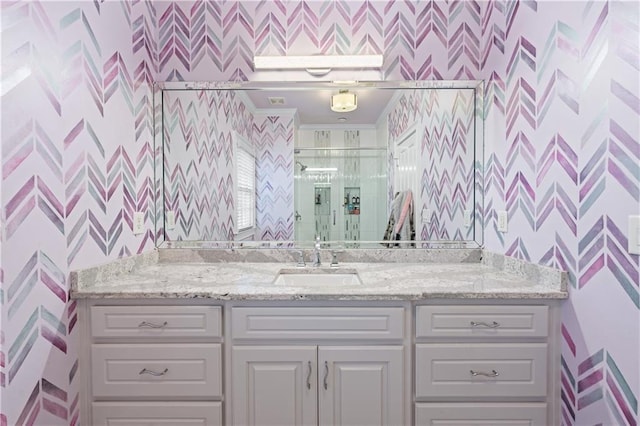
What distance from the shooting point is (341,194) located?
6.11ft

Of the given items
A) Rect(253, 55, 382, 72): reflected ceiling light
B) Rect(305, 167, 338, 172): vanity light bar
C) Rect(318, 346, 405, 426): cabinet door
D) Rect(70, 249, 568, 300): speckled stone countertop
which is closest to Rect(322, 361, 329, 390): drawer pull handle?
Rect(318, 346, 405, 426): cabinet door

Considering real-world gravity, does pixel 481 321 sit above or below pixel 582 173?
below

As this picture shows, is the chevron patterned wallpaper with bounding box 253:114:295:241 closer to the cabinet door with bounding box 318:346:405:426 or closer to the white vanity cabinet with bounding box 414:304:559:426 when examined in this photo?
the cabinet door with bounding box 318:346:405:426

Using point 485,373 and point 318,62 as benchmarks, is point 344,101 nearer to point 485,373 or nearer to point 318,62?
point 318,62

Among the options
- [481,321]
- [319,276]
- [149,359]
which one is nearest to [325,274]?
[319,276]

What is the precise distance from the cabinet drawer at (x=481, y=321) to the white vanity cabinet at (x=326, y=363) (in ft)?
0.35

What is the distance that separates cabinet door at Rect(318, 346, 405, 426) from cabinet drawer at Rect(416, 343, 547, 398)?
0.29 feet

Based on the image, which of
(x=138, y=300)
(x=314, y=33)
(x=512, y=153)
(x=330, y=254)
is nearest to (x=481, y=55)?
(x=512, y=153)

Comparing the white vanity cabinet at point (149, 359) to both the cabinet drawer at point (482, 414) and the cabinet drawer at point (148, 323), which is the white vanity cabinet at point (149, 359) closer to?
the cabinet drawer at point (148, 323)

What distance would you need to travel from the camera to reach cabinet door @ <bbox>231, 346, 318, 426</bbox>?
1.26 meters

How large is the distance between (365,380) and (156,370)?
0.83 metres

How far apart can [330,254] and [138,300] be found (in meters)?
0.98

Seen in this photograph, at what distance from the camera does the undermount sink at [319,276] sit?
1.70 m

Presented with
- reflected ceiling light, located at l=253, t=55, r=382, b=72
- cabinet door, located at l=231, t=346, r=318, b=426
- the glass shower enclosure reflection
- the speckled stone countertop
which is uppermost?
reflected ceiling light, located at l=253, t=55, r=382, b=72
